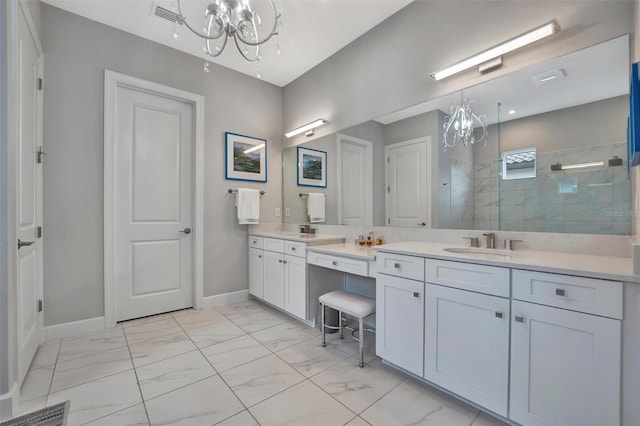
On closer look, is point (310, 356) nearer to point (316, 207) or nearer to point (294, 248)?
point (294, 248)

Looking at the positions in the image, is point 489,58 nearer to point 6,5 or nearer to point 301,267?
point 301,267

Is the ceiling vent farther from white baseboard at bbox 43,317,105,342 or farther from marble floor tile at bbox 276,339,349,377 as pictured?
white baseboard at bbox 43,317,105,342

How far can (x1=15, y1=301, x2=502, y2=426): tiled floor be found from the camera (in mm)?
1481

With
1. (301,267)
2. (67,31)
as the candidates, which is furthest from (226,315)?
(67,31)

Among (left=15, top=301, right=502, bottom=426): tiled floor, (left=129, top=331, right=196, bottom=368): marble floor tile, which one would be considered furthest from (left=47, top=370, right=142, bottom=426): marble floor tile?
Answer: (left=129, top=331, right=196, bottom=368): marble floor tile

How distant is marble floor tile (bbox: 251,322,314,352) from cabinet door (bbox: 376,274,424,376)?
0.79m

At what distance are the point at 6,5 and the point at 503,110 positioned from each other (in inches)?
116

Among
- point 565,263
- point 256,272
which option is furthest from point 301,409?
point 256,272

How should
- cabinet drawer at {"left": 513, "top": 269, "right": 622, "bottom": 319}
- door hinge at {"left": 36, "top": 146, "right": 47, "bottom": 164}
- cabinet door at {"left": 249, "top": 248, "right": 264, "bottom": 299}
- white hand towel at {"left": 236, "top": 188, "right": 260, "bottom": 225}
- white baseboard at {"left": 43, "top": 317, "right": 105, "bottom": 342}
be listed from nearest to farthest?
cabinet drawer at {"left": 513, "top": 269, "right": 622, "bottom": 319} < door hinge at {"left": 36, "top": 146, "right": 47, "bottom": 164} < white baseboard at {"left": 43, "top": 317, "right": 105, "bottom": 342} < cabinet door at {"left": 249, "top": 248, "right": 264, "bottom": 299} < white hand towel at {"left": 236, "top": 188, "right": 260, "bottom": 225}

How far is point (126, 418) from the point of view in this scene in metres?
1.46

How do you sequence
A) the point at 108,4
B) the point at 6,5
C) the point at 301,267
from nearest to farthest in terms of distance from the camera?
the point at 6,5
the point at 108,4
the point at 301,267

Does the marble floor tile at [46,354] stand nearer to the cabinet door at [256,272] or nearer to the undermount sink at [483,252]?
the cabinet door at [256,272]

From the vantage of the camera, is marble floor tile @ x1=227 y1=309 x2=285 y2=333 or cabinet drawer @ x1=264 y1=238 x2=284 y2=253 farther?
cabinet drawer @ x1=264 y1=238 x2=284 y2=253

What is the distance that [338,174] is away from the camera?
299 centimetres
